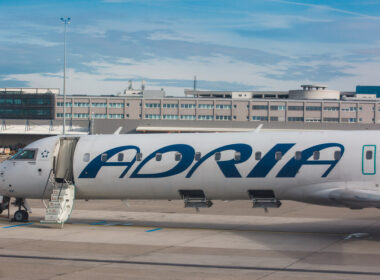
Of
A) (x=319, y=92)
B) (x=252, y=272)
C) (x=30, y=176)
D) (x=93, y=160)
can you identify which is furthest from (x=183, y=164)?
(x=319, y=92)

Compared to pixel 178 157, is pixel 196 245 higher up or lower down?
lower down

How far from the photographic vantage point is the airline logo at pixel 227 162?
20156mm

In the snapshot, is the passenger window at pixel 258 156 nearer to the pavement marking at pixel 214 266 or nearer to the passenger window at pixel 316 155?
the passenger window at pixel 316 155

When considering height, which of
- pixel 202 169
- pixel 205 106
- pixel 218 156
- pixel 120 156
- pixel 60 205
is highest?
pixel 205 106

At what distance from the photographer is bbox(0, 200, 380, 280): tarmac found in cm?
1423

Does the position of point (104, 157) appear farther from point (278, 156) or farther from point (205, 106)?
point (205, 106)

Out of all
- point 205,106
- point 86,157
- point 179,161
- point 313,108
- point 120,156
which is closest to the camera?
point 179,161

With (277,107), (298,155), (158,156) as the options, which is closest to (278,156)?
(298,155)

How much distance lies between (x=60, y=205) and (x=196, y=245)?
634cm

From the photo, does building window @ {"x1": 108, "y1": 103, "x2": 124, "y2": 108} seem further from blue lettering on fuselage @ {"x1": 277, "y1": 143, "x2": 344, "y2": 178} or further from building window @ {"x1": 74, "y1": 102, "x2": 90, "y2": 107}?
blue lettering on fuselage @ {"x1": 277, "y1": 143, "x2": 344, "y2": 178}

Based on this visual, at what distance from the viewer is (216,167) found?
21.1 meters

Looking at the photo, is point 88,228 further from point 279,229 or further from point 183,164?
point 279,229

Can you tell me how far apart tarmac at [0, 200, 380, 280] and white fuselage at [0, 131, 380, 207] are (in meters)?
1.45

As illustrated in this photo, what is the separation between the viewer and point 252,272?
14102mm
